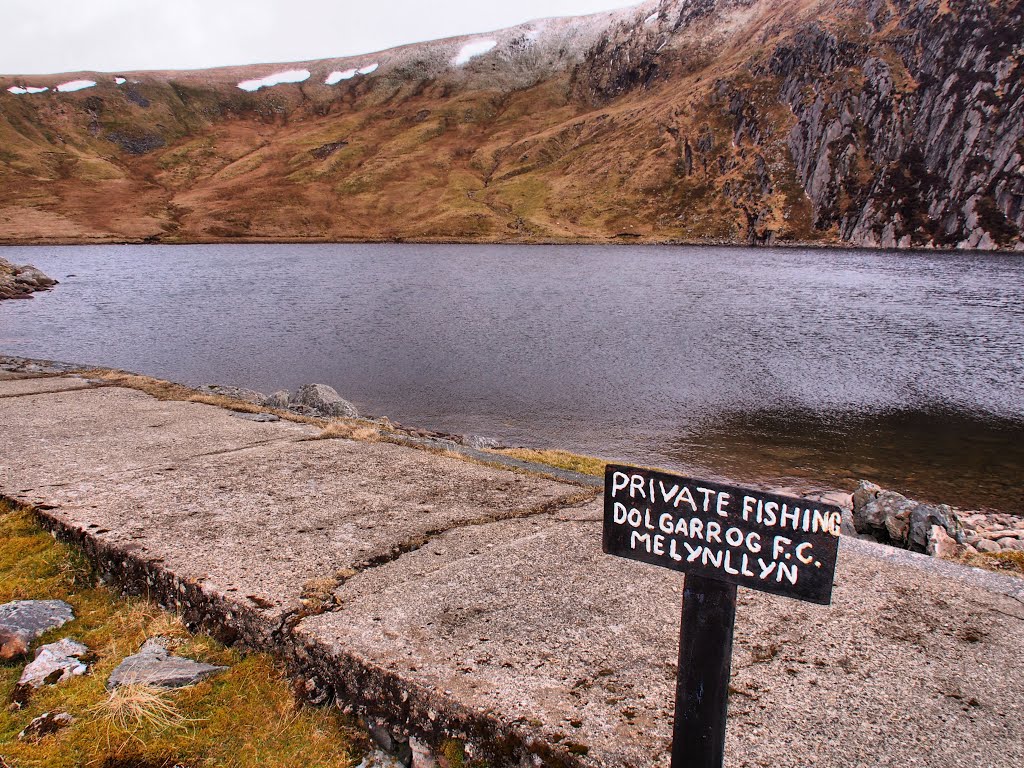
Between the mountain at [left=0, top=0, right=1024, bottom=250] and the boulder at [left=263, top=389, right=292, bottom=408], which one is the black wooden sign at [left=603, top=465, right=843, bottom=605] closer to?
the boulder at [left=263, top=389, right=292, bottom=408]

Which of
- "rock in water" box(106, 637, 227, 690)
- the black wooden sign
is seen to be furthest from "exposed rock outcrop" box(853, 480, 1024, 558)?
"rock in water" box(106, 637, 227, 690)

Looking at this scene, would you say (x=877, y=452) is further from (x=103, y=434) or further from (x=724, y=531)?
(x=103, y=434)

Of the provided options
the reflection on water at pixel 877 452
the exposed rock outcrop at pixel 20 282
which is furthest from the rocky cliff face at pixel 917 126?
the exposed rock outcrop at pixel 20 282

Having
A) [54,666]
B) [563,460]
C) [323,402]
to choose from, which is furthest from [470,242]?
[54,666]

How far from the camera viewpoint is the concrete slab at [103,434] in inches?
305

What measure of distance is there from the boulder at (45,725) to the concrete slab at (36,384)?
10827 millimetres

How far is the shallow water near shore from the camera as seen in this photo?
1952 cm

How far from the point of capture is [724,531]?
263cm

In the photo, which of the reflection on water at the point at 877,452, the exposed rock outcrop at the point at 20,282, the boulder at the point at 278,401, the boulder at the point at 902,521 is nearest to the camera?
the boulder at the point at 902,521

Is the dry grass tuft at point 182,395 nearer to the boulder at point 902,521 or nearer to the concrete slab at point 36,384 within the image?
the concrete slab at point 36,384

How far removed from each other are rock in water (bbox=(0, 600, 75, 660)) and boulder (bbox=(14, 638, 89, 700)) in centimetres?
19

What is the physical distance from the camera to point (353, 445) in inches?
376

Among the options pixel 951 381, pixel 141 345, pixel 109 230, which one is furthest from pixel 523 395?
pixel 109 230

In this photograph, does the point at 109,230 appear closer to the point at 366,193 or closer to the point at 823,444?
the point at 366,193
